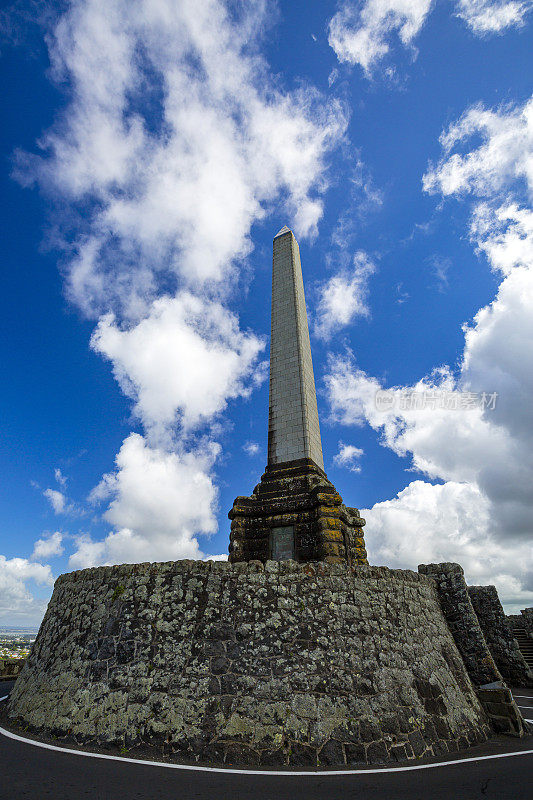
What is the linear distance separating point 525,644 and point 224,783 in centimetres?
2010

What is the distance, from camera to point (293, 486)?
42.9 feet

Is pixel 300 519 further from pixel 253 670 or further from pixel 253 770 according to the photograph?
pixel 253 770

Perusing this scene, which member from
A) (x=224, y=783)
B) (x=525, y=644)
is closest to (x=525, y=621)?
(x=525, y=644)

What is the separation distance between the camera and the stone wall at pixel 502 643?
1399cm

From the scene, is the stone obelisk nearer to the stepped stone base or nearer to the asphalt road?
the stepped stone base

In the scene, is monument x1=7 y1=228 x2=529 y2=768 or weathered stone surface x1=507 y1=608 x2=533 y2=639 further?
weathered stone surface x1=507 y1=608 x2=533 y2=639

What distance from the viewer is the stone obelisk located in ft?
39.3

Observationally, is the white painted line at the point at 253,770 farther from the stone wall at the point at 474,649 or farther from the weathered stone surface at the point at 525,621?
the weathered stone surface at the point at 525,621

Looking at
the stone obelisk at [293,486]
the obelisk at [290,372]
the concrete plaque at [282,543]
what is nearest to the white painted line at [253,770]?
the stone obelisk at [293,486]

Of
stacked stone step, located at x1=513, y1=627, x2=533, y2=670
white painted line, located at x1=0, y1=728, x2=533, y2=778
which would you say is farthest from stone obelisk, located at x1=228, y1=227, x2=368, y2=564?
stacked stone step, located at x1=513, y1=627, x2=533, y2=670

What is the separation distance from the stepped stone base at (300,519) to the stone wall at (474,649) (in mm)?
2524

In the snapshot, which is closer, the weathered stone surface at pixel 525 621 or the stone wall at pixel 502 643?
the stone wall at pixel 502 643

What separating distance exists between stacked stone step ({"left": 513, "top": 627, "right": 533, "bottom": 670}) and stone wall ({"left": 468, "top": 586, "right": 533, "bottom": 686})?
443 centimetres

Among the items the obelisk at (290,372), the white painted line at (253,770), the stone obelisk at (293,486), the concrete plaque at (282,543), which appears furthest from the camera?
the obelisk at (290,372)
